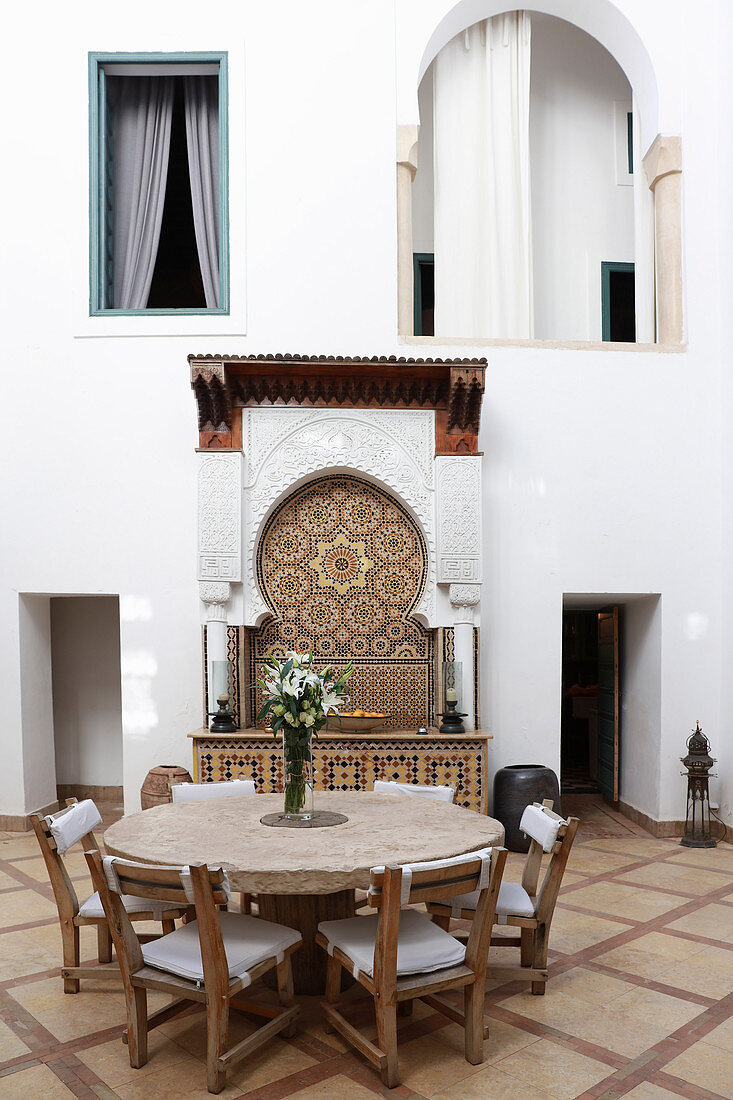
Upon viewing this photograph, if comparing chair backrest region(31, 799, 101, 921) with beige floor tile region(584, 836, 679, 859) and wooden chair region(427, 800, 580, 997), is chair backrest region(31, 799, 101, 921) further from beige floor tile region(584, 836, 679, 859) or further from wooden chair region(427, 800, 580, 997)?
beige floor tile region(584, 836, 679, 859)

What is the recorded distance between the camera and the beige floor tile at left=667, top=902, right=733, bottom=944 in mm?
4641

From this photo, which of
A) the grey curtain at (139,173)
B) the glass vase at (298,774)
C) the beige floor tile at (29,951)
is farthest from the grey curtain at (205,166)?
the beige floor tile at (29,951)

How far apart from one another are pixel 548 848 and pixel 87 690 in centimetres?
546

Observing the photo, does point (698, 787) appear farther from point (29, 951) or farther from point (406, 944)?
point (29, 951)

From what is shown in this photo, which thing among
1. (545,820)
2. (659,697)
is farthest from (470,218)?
(545,820)

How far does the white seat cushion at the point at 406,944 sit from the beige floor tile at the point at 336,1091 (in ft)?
1.22

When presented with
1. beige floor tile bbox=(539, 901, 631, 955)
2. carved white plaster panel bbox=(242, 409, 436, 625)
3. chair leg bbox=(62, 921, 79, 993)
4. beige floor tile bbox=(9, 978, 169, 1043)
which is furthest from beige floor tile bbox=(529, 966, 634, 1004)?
carved white plaster panel bbox=(242, 409, 436, 625)

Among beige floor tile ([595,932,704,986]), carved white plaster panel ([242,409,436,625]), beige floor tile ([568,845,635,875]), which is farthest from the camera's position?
carved white plaster panel ([242,409,436,625])

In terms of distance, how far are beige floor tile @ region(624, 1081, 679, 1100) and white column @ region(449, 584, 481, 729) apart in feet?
11.5

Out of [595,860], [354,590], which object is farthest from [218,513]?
[595,860]

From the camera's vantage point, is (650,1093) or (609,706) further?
(609,706)

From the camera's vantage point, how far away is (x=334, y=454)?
259 inches

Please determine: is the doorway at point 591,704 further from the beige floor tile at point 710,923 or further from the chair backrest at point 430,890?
the chair backrest at point 430,890

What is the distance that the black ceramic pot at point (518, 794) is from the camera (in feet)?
20.8
